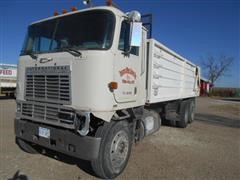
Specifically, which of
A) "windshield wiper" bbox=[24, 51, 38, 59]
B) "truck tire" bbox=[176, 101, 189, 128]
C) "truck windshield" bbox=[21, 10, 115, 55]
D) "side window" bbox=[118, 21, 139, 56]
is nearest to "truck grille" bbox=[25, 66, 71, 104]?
"windshield wiper" bbox=[24, 51, 38, 59]

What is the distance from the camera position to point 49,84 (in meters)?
4.17

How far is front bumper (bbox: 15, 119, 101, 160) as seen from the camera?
3.78 metres

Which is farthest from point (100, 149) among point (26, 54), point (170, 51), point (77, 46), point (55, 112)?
point (170, 51)

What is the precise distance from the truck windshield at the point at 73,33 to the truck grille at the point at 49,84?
0.42 m

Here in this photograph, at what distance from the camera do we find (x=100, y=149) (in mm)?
3896

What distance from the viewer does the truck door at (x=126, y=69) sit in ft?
13.5

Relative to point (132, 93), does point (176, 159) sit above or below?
below

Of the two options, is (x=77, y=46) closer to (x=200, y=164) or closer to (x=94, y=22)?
(x=94, y=22)

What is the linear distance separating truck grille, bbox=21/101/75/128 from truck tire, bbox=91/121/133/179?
0.56 metres

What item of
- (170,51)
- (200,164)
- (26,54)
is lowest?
(200,164)

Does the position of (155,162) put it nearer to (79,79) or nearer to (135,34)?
(79,79)

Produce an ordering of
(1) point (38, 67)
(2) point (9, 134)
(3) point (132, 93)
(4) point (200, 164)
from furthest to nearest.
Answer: (2) point (9, 134), (4) point (200, 164), (3) point (132, 93), (1) point (38, 67)

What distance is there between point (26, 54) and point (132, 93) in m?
2.29

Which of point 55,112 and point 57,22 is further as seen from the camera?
point 57,22
